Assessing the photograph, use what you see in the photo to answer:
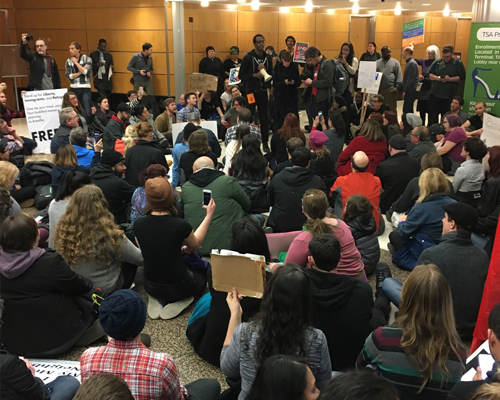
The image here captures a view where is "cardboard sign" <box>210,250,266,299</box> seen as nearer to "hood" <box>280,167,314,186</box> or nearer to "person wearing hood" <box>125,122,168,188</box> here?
"hood" <box>280,167,314,186</box>

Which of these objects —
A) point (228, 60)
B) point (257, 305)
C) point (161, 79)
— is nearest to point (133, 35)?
point (161, 79)

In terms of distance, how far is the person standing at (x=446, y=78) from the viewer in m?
9.81

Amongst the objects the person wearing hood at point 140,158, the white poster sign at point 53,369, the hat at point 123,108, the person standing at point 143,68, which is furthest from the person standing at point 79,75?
the white poster sign at point 53,369

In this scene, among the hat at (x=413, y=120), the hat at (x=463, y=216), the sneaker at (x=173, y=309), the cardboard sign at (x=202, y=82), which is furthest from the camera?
the cardboard sign at (x=202, y=82)

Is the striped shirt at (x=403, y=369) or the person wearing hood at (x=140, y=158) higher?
the person wearing hood at (x=140, y=158)

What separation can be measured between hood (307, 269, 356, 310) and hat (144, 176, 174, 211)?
1.36 metres

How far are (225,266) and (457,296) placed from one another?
1631 mm

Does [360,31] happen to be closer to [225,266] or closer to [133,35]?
[133,35]

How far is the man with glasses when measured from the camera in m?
9.55

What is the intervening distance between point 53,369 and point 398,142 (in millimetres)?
4423

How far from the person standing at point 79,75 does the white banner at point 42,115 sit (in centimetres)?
134

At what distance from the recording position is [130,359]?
7.27 ft

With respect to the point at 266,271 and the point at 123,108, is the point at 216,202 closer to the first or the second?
the point at 266,271

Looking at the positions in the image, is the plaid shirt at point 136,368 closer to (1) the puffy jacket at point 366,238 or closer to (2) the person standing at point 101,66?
(1) the puffy jacket at point 366,238
